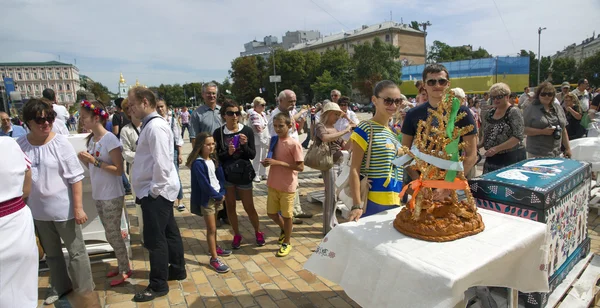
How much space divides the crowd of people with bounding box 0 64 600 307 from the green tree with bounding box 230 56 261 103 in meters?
59.3

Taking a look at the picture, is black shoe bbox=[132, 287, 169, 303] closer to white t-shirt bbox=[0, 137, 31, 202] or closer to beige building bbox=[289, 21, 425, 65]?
white t-shirt bbox=[0, 137, 31, 202]

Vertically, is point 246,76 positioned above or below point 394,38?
below

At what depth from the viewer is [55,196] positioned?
291cm

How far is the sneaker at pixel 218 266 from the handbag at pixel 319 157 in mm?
1535

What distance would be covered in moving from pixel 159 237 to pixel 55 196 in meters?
0.93

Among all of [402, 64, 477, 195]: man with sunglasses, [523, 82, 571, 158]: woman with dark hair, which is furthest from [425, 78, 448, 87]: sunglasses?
[523, 82, 571, 158]: woman with dark hair

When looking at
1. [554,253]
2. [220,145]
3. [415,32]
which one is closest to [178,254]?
[220,145]

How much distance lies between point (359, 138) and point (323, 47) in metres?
94.4

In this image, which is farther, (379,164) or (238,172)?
(238,172)

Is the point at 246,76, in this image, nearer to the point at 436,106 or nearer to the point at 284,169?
the point at 284,169

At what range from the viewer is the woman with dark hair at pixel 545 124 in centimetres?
438

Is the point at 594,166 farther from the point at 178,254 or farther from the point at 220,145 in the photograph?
the point at 178,254

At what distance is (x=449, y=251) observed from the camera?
5.48 feet

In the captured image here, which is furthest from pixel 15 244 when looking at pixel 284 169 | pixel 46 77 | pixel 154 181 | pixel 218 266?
pixel 46 77
